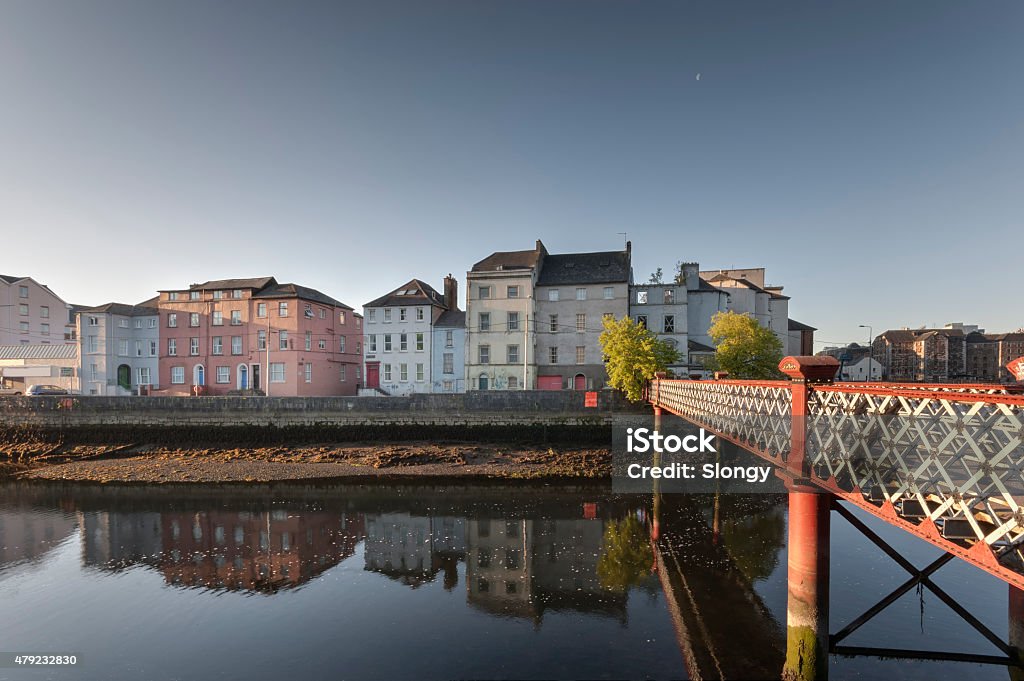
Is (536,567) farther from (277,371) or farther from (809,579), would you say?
(277,371)

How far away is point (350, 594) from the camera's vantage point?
1374 cm

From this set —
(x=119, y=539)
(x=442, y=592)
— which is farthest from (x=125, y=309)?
(x=442, y=592)

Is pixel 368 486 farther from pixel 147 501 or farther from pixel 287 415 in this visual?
pixel 287 415

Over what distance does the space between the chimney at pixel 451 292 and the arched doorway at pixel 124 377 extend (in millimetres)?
33838

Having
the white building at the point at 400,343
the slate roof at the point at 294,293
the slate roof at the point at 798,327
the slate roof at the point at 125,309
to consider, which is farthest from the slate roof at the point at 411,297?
the slate roof at the point at 798,327

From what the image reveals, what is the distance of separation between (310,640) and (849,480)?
508 inches

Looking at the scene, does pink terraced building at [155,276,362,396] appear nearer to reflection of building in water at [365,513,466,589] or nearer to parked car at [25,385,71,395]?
parked car at [25,385,71,395]

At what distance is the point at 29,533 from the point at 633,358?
33.2 m

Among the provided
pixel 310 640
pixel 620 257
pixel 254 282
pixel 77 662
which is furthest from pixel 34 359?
pixel 620 257

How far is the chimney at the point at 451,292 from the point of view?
46.9m

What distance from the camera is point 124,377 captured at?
4559 cm

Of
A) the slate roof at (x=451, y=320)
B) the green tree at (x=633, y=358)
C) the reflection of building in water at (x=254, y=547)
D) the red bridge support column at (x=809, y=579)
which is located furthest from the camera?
the slate roof at (x=451, y=320)

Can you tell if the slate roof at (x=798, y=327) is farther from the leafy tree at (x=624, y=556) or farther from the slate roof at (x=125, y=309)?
the slate roof at (x=125, y=309)

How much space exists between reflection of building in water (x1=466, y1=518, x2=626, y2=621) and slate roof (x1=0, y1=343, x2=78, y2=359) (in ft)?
180
